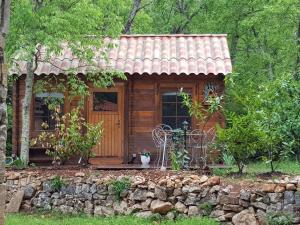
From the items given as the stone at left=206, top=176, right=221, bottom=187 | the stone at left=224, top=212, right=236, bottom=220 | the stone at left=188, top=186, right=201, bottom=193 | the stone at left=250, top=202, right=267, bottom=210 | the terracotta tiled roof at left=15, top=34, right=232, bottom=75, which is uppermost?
the terracotta tiled roof at left=15, top=34, right=232, bottom=75

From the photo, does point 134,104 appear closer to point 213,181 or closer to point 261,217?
point 213,181

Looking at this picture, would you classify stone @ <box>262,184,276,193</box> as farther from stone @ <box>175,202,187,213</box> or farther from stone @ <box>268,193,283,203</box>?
stone @ <box>175,202,187,213</box>

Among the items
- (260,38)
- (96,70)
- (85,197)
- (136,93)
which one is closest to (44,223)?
(85,197)

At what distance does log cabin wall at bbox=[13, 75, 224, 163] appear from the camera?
13648mm

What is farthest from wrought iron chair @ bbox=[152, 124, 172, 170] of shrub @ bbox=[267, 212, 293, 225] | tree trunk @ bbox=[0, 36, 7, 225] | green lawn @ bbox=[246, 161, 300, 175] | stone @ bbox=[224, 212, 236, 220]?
tree trunk @ bbox=[0, 36, 7, 225]

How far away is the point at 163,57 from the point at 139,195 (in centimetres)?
604

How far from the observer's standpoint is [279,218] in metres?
7.72

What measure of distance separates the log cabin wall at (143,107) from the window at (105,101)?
326mm

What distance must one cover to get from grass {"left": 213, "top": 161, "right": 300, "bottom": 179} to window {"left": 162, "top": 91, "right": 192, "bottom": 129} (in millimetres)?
2153

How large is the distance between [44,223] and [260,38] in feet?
53.3

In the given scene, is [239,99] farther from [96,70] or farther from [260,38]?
[260,38]

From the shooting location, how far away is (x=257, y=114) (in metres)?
9.09

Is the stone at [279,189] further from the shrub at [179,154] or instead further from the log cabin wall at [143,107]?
the log cabin wall at [143,107]

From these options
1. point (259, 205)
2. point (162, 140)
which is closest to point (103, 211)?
point (259, 205)
